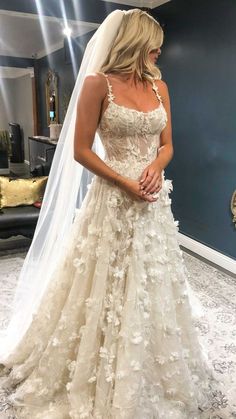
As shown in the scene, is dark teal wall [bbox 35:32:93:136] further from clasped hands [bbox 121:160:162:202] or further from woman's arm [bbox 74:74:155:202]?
clasped hands [bbox 121:160:162:202]

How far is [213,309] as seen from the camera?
7.94ft

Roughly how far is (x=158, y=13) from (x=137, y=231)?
2.96 m

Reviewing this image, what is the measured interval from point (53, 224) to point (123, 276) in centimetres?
55

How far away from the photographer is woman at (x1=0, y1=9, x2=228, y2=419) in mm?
1322

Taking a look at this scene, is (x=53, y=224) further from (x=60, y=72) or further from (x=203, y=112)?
(x=60, y=72)

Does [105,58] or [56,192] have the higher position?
[105,58]

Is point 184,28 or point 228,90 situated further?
point 184,28

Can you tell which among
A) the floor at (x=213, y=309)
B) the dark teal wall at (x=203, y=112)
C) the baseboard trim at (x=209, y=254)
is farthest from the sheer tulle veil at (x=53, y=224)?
the baseboard trim at (x=209, y=254)

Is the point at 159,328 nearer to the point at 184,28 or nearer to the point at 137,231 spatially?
the point at 137,231

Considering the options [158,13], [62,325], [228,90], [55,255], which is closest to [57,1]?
[158,13]

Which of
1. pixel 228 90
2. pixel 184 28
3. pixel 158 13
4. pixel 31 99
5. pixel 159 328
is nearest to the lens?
pixel 159 328

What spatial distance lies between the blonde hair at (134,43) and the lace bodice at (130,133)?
0.25 ft

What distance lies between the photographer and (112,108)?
130 cm

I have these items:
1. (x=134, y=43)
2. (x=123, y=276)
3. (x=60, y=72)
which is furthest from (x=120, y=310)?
(x=60, y=72)
